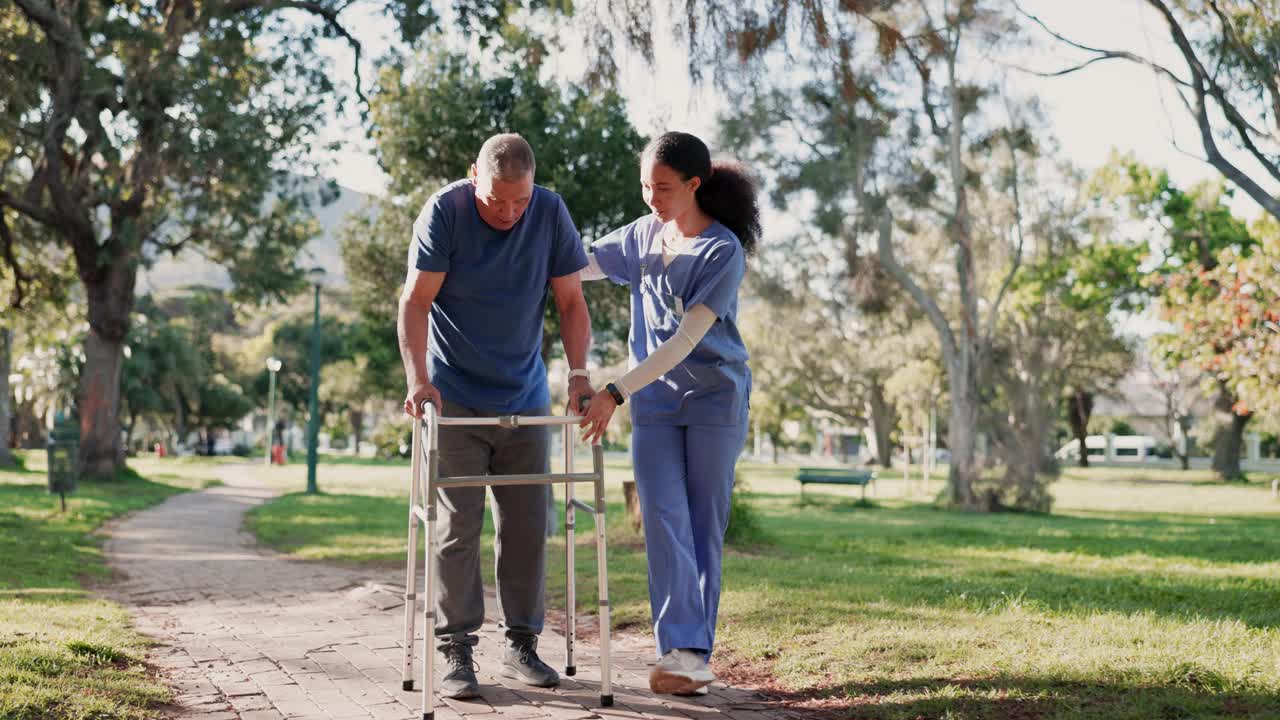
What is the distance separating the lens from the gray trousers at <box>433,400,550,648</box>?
4629 millimetres

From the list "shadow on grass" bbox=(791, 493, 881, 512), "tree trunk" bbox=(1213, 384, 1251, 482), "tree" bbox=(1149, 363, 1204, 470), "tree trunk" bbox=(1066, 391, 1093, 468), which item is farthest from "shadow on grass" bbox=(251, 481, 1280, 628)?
"tree trunk" bbox=(1066, 391, 1093, 468)

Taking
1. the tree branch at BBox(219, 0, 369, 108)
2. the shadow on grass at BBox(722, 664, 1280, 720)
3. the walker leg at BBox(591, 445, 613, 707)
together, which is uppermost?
the tree branch at BBox(219, 0, 369, 108)

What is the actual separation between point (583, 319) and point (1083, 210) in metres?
31.4

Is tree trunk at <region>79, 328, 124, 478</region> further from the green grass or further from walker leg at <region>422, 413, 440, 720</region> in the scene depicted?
walker leg at <region>422, 413, 440, 720</region>

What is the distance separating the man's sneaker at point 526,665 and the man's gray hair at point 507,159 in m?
1.90

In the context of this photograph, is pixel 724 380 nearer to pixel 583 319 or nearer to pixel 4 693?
pixel 583 319

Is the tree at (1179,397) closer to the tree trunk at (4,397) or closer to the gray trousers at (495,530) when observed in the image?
the tree trunk at (4,397)

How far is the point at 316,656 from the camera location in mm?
5355

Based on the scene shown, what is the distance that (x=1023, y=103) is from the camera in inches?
979

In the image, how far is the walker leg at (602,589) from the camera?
4336 mm

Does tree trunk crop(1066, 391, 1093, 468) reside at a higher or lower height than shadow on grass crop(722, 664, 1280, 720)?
higher

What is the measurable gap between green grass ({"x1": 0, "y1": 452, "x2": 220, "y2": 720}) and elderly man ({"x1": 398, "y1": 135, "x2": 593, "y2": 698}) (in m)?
1.25

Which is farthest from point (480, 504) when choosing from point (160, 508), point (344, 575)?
point (160, 508)

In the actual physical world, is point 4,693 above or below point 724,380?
below
